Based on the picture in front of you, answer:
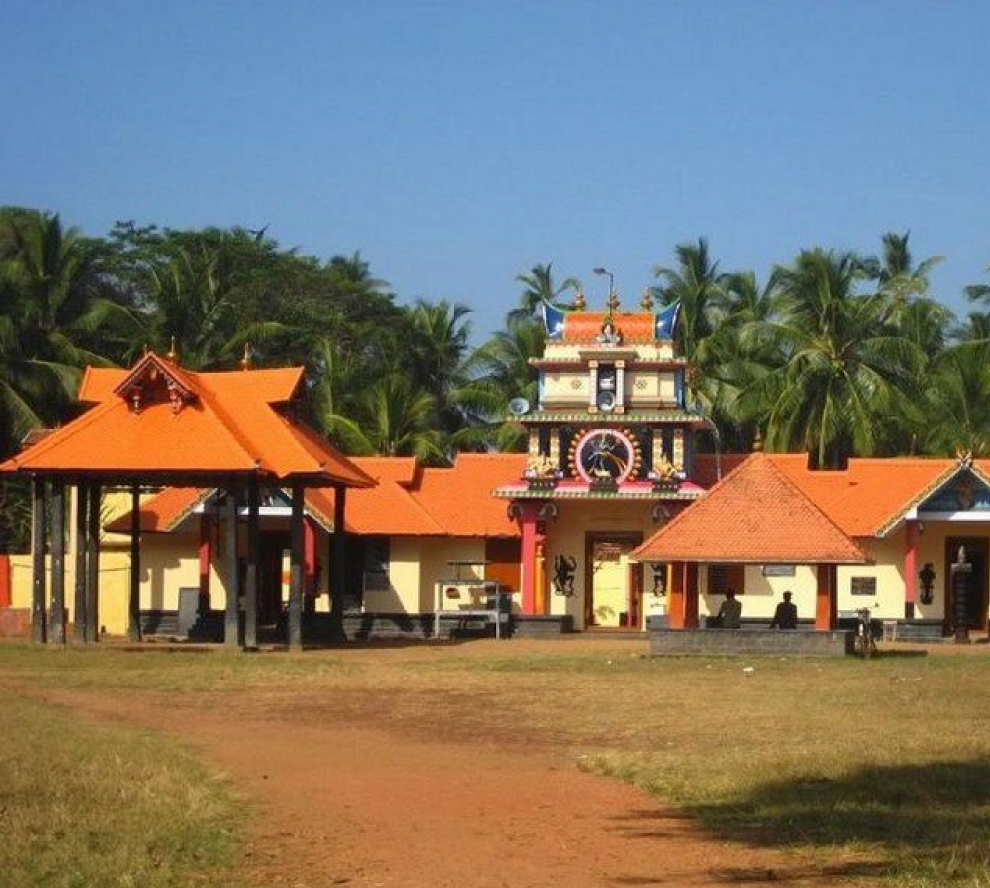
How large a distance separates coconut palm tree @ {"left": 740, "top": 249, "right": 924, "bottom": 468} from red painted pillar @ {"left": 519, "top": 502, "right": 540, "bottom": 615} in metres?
12.5

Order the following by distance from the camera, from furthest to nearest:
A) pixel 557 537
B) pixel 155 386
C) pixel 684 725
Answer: pixel 557 537, pixel 155 386, pixel 684 725

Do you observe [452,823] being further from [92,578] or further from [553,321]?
[553,321]

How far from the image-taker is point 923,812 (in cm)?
1422

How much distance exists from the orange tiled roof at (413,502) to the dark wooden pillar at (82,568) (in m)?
6.11

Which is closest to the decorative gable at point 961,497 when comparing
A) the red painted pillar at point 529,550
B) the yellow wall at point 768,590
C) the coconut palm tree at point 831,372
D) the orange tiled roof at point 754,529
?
the yellow wall at point 768,590

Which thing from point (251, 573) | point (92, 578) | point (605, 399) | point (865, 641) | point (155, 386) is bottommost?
point (865, 641)

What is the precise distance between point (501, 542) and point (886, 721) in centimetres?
2241

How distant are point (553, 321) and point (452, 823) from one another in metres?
30.0

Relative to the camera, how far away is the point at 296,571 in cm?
3328

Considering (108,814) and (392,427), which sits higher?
(392,427)

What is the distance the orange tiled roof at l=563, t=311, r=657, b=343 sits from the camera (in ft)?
140

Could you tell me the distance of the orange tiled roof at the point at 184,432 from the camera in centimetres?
3300

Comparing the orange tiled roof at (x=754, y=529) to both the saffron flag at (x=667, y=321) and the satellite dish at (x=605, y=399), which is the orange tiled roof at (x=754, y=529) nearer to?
the satellite dish at (x=605, y=399)

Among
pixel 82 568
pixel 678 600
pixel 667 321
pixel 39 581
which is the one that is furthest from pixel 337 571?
pixel 667 321
